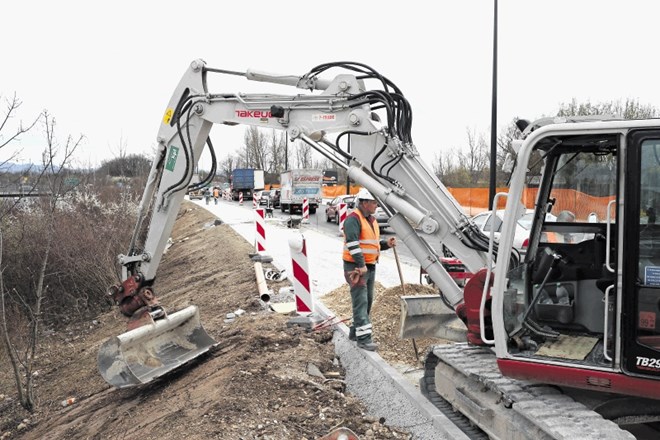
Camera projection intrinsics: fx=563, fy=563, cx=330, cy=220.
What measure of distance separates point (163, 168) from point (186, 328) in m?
2.23

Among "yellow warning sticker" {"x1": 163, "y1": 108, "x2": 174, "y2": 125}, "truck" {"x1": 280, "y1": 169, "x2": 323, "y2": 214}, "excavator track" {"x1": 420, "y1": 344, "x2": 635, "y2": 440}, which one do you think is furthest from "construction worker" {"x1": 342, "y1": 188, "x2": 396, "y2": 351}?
"truck" {"x1": 280, "y1": 169, "x2": 323, "y2": 214}

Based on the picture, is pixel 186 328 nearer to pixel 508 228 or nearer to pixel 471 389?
pixel 471 389

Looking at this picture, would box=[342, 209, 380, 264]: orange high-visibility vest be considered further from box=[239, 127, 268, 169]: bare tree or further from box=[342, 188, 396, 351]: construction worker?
box=[239, 127, 268, 169]: bare tree

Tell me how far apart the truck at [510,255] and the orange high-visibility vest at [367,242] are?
1.03m

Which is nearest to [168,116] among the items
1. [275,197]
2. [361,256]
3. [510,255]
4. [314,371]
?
[361,256]

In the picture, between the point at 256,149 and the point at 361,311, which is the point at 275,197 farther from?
the point at 256,149

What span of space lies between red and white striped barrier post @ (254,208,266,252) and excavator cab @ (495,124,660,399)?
32.0 feet

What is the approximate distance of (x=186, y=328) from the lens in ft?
24.4

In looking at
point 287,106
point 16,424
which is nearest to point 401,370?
point 287,106

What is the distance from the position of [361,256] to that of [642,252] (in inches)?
139

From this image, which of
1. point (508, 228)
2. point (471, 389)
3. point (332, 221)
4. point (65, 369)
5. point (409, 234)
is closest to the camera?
point (508, 228)

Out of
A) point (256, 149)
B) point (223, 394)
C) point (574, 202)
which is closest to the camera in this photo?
point (574, 202)

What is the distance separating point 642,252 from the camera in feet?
11.3

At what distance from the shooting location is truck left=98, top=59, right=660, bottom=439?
3477mm
